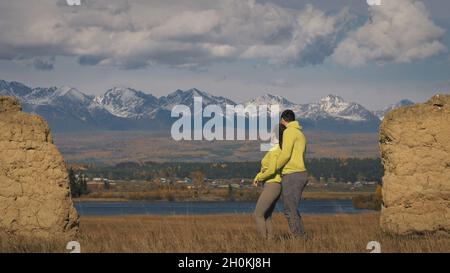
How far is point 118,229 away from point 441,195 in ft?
28.0

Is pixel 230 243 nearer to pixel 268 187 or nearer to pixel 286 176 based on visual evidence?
pixel 268 187

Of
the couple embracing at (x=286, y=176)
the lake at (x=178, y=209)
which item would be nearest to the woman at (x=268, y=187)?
the couple embracing at (x=286, y=176)

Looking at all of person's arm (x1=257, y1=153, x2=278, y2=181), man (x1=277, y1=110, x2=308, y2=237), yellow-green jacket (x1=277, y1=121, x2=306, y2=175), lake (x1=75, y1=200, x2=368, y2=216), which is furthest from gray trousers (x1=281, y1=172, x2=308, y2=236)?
lake (x1=75, y1=200, x2=368, y2=216)

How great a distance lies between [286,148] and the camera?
16.6 m

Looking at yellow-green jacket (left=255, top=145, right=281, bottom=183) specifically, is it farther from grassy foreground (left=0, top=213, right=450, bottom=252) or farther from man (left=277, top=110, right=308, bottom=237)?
grassy foreground (left=0, top=213, right=450, bottom=252)

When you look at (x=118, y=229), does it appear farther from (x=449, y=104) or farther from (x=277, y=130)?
(x=449, y=104)

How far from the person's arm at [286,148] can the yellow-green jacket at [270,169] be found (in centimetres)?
15

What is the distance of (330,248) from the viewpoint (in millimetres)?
15961

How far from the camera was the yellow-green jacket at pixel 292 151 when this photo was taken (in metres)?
16.6

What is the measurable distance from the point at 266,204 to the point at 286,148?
3.87 ft

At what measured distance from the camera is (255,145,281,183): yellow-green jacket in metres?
16.8

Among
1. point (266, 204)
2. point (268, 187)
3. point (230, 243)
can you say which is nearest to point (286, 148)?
point (268, 187)
